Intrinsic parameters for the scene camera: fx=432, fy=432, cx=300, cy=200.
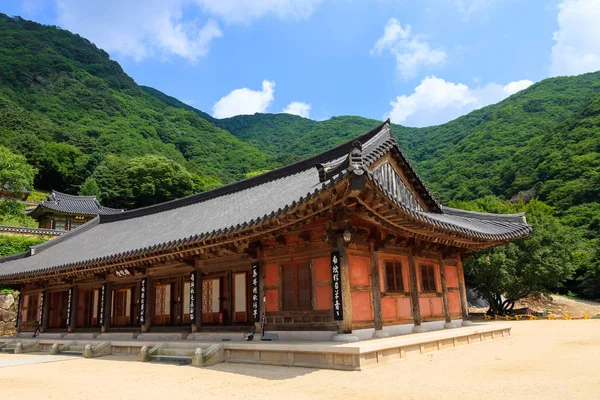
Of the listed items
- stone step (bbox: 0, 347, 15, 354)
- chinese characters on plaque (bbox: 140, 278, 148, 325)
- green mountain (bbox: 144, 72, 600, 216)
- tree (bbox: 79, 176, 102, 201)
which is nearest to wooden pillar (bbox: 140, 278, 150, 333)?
chinese characters on plaque (bbox: 140, 278, 148, 325)

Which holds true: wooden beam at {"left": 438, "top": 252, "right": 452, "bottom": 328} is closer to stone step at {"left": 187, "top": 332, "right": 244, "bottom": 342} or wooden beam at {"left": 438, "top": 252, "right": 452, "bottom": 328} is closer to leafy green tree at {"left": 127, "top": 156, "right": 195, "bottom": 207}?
stone step at {"left": 187, "top": 332, "right": 244, "bottom": 342}

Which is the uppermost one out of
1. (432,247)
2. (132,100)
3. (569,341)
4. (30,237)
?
(132,100)

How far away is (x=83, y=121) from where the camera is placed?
292 ft

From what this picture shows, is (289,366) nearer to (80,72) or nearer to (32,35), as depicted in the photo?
(80,72)

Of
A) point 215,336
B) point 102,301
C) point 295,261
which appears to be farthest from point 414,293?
point 102,301

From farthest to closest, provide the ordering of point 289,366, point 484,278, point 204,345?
point 484,278 → point 204,345 → point 289,366

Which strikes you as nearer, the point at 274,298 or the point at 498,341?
the point at 274,298

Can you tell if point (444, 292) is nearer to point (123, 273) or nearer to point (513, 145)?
point (123, 273)

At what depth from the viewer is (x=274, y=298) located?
12.5 metres

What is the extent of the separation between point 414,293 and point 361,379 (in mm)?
6195

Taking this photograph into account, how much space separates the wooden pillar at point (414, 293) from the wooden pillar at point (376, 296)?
207 cm

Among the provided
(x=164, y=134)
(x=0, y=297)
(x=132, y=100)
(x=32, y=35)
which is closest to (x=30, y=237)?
(x=0, y=297)

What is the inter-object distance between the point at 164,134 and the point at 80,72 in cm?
2828

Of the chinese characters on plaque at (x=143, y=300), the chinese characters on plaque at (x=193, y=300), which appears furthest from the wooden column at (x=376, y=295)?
the chinese characters on plaque at (x=143, y=300)
